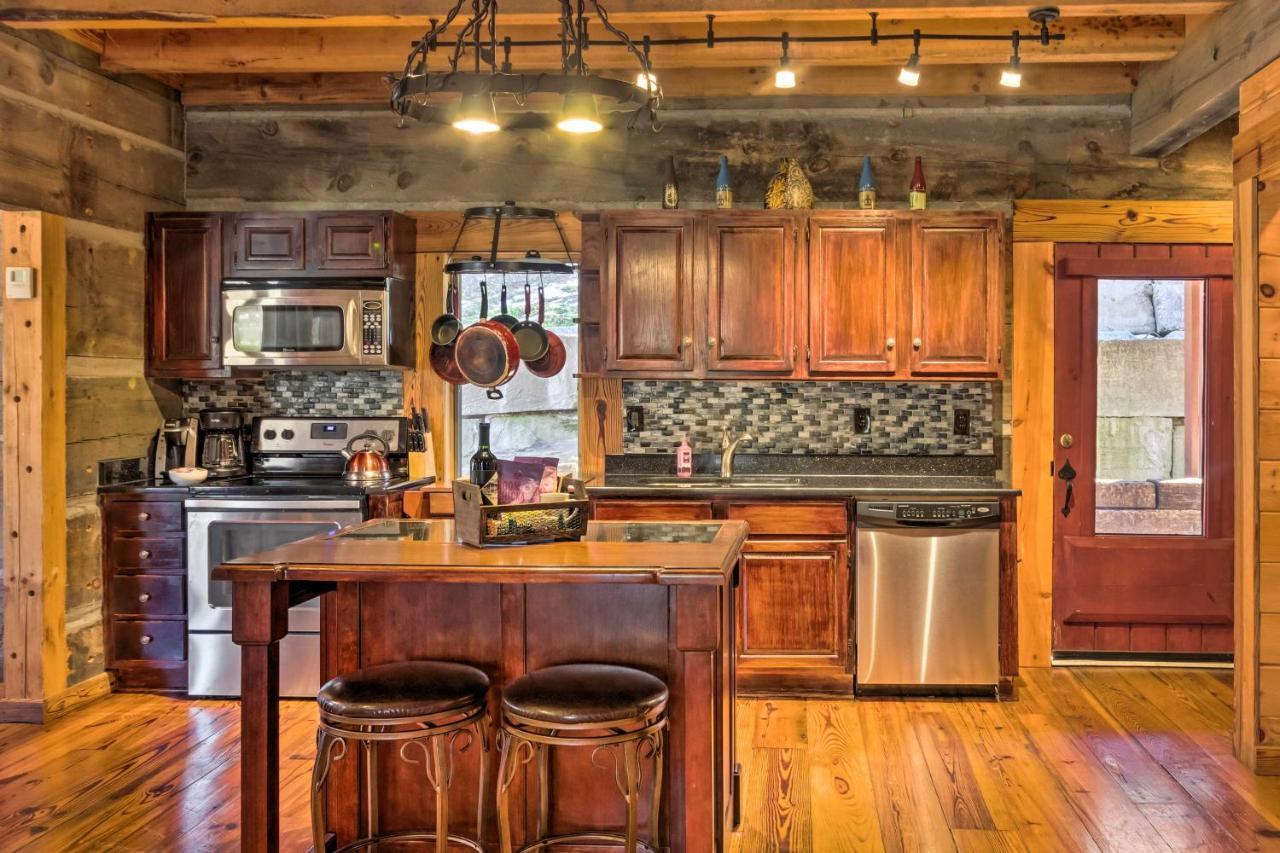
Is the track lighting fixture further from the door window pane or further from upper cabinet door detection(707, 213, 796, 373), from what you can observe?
the door window pane

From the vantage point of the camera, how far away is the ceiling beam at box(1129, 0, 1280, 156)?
12.1 ft

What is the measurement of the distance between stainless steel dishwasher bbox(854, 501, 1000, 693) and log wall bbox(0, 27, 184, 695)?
3.32 m

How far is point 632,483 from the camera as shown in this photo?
16.5 ft

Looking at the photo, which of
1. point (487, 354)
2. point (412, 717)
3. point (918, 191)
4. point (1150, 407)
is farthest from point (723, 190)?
point (412, 717)

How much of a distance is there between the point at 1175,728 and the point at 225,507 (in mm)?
3995

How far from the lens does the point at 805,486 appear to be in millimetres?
4812

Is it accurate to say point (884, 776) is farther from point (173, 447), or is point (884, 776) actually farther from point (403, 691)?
point (173, 447)

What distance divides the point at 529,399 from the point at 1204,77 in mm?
3322

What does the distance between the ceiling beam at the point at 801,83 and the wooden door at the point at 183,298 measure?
755 millimetres

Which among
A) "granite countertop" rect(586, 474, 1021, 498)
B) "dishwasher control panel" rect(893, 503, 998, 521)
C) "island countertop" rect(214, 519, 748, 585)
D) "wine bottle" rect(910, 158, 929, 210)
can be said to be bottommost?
"dishwasher control panel" rect(893, 503, 998, 521)

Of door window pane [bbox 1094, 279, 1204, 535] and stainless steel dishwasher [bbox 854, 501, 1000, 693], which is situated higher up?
door window pane [bbox 1094, 279, 1204, 535]

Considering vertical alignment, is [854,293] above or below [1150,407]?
above

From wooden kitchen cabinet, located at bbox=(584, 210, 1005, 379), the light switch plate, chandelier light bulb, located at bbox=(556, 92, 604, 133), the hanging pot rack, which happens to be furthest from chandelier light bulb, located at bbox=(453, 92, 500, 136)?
the light switch plate

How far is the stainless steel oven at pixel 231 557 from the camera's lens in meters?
4.62
